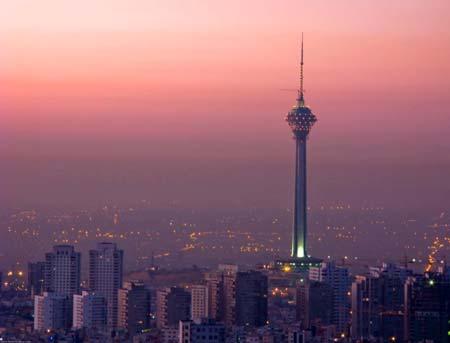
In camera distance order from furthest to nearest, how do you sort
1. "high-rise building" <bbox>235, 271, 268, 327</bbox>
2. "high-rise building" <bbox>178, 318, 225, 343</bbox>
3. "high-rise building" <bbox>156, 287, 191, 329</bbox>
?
1. "high-rise building" <bbox>235, 271, 268, 327</bbox>
2. "high-rise building" <bbox>156, 287, 191, 329</bbox>
3. "high-rise building" <bbox>178, 318, 225, 343</bbox>

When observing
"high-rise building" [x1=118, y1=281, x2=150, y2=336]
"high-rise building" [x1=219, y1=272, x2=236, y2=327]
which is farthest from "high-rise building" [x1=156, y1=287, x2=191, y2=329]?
"high-rise building" [x1=219, y1=272, x2=236, y2=327]

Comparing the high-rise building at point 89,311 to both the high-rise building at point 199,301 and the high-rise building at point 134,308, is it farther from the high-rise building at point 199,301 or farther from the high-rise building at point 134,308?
the high-rise building at point 199,301

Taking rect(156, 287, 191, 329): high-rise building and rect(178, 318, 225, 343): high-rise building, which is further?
rect(156, 287, 191, 329): high-rise building

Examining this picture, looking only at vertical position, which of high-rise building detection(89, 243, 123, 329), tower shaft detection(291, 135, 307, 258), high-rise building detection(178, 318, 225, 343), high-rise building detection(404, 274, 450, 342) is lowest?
high-rise building detection(178, 318, 225, 343)

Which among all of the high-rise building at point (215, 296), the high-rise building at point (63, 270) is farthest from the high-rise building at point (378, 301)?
the high-rise building at point (63, 270)

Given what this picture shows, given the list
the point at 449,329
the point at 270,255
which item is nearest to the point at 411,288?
the point at 449,329

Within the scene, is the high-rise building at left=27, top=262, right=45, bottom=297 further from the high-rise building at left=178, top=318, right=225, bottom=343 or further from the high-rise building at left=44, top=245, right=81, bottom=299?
the high-rise building at left=178, top=318, right=225, bottom=343
